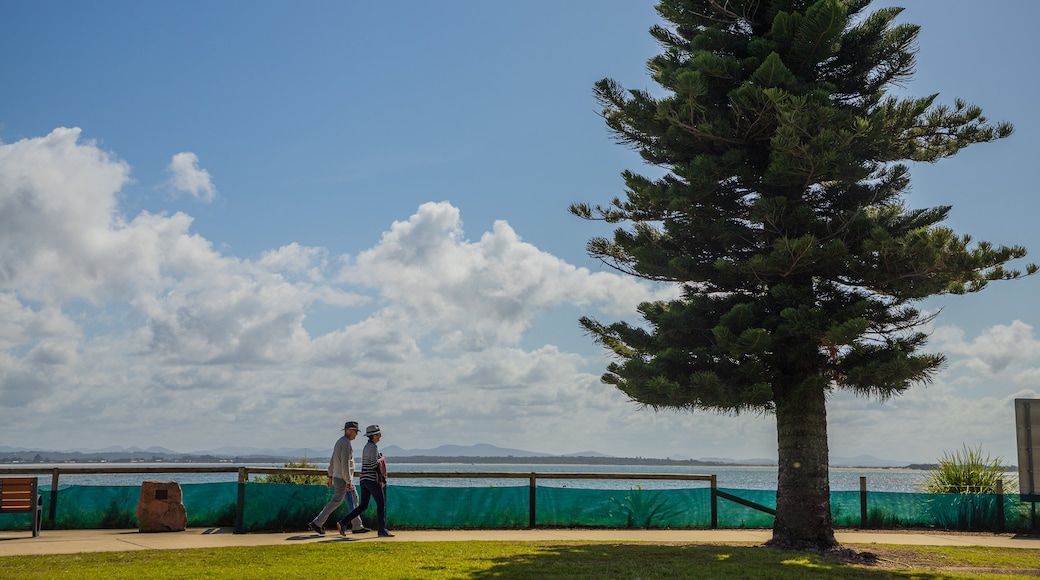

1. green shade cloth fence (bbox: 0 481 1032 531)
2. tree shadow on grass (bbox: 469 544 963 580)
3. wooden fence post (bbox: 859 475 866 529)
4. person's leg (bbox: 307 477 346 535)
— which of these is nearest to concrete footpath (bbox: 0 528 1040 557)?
person's leg (bbox: 307 477 346 535)

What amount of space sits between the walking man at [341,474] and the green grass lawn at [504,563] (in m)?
1.75

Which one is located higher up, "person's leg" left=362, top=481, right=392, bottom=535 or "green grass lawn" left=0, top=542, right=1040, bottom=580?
"person's leg" left=362, top=481, right=392, bottom=535

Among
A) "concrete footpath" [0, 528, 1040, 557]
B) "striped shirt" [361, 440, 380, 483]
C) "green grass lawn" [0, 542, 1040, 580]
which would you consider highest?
"striped shirt" [361, 440, 380, 483]

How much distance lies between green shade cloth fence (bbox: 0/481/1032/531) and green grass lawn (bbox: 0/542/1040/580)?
2886 millimetres

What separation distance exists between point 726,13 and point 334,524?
35.8ft

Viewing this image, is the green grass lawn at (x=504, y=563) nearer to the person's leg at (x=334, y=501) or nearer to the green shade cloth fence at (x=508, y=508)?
the person's leg at (x=334, y=501)

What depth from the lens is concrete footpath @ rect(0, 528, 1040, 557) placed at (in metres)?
12.8

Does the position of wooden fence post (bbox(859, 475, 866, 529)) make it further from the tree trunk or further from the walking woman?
the walking woman

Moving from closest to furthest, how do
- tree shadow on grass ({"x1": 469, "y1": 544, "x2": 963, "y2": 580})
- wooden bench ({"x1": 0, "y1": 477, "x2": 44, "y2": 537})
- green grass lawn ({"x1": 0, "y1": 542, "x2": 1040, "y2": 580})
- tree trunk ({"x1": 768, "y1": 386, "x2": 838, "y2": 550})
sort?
green grass lawn ({"x1": 0, "y1": 542, "x2": 1040, "y2": 580}) < tree shadow on grass ({"x1": 469, "y1": 544, "x2": 963, "y2": 580}) < wooden bench ({"x1": 0, "y1": 477, "x2": 44, "y2": 537}) < tree trunk ({"x1": 768, "y1": 386, "x2": 838, "y2": 550})

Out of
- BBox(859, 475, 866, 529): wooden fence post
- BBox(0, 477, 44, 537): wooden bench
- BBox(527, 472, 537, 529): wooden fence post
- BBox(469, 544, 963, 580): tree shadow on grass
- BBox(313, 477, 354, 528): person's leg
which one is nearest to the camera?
BBox(469, 544, 963, 580): tree shadow on grass

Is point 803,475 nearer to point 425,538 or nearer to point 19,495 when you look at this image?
point 425,538

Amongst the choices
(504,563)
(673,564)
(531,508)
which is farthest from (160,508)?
(673,564)

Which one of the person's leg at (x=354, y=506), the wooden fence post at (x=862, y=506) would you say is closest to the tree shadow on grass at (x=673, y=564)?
the person's leg at (x=354, y=506)

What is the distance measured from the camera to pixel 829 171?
14734 mm
